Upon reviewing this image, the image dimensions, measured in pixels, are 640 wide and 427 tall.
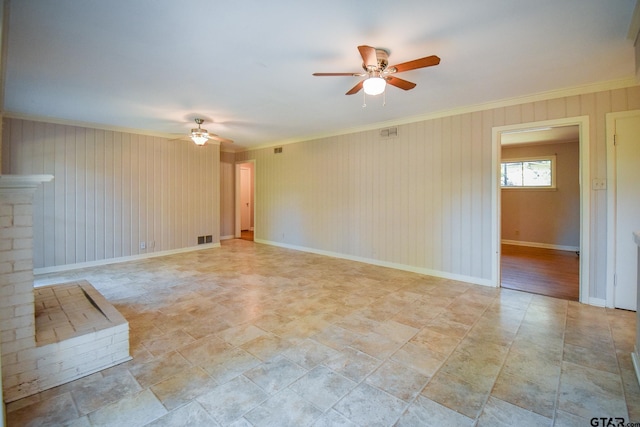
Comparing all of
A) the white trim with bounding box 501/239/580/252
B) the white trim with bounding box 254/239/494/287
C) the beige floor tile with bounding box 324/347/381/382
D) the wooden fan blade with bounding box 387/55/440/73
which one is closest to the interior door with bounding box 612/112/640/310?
the white trim with bounding box 254/239/494/287

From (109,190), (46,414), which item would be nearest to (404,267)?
(46,414)

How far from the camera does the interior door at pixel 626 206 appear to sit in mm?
3242

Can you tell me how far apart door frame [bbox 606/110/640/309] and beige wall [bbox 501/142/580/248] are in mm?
4144

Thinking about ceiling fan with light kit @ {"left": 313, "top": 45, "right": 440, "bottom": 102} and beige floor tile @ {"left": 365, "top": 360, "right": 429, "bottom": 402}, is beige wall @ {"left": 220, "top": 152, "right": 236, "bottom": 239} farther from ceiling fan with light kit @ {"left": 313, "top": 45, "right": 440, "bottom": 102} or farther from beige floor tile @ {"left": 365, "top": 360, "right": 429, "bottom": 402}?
beige floor tile @ {"left": 365, "top": 360, "right": 429, "bottom": 402}

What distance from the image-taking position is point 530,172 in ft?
24.7

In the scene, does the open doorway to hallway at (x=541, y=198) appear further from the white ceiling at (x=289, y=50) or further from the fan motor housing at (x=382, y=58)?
the fan motor housing at (x=382, y=58)

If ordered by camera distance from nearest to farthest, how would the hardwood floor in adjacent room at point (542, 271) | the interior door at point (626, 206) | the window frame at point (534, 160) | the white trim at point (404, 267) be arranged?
the interior door at point (626, 206) < the hardwood floor in adjacent room at point (542, 271) < the white trim at point (404, 267) < the window frame at point (534, 160)

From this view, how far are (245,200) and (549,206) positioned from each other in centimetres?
887

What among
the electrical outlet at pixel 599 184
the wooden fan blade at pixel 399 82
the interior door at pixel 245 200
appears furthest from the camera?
the interior door at pixel 245 200

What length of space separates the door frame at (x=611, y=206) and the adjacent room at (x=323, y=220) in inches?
0.6

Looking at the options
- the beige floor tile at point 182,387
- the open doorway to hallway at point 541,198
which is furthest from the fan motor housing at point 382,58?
the open doorway to hallway at point 541,198

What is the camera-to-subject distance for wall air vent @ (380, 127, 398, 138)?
5095 millimetres

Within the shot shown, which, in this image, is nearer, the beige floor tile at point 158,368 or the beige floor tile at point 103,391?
the beige floor tile at point 103,391

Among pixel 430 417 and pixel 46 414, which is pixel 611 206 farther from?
pixel 46 414
